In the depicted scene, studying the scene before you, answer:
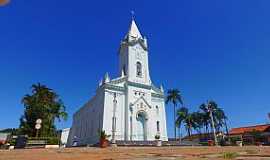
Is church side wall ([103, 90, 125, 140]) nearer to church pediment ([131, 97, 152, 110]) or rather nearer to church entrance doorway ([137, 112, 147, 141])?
church pediment ([131, 97, 152, 110])

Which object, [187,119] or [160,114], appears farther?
[187,119]

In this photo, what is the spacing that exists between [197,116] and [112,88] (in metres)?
39.8

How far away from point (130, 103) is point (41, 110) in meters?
15.6

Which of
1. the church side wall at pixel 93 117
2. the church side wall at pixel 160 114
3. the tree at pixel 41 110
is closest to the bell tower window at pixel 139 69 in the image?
the church side wall at pixel 160 114

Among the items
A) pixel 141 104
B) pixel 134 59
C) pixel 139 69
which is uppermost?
pixel 134 59

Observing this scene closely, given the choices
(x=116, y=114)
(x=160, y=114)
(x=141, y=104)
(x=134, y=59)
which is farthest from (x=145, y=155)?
(x=134, y=59)

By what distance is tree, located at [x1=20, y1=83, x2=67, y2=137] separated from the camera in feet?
123

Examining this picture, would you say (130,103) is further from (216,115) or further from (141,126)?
(216,115)

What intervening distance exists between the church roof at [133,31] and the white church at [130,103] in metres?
0.02

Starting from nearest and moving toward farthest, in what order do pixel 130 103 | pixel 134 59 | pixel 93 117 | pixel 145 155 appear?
pixel 145 155 → pixel 130 103 → pixel 93 117 → pixel 134 59

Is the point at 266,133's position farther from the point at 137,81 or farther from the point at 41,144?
the point at 41,144

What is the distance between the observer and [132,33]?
48.2 m

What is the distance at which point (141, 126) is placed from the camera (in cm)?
3897

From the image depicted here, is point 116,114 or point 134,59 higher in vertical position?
point 134,59
